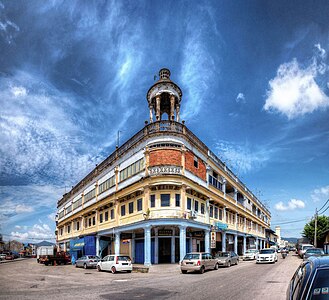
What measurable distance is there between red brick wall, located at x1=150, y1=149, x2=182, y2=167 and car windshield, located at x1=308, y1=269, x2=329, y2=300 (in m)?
26.5

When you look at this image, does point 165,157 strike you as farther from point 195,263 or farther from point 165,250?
point 195,263

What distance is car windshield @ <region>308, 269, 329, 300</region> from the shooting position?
3195mm

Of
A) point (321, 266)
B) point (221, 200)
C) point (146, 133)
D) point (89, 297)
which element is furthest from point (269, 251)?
point (321, 266)

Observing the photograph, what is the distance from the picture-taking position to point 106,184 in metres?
41.2

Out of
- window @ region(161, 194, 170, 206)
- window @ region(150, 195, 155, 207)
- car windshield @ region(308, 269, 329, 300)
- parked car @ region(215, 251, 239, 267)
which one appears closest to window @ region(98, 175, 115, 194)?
window @ region(150, 195, 155, 207)

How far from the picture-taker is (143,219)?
30219 millimetres

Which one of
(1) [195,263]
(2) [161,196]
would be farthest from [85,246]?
(1) [195,263]

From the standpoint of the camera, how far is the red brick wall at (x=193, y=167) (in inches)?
1247

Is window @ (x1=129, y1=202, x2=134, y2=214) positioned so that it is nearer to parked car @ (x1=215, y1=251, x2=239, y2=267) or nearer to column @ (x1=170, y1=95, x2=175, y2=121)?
parked car @ (x1=215, y1=251, x2=239, y2=267)

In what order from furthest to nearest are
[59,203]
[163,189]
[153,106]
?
[59,203], [153,106], [163,189]

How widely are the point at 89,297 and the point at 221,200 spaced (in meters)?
29.9

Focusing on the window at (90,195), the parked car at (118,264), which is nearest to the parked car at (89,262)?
the parked car at (118,264)

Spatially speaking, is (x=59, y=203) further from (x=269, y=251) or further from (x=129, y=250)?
(x=269, y=251)

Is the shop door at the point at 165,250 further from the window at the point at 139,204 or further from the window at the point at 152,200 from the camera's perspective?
the window at the point at 152,200
